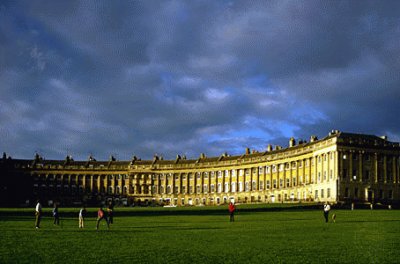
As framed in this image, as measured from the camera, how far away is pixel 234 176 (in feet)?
467

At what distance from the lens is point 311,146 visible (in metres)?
113

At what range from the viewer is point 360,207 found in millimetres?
81812

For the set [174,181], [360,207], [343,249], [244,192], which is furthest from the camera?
[174,181]

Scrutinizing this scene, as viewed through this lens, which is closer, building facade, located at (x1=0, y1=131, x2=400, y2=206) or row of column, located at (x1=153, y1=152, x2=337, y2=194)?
building facade, located at (x1=0, y1=131, x2=400, y2=206)

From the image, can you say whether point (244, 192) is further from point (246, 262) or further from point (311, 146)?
point (246, 262)

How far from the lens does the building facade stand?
10275 centimetres

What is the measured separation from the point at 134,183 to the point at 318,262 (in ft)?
492

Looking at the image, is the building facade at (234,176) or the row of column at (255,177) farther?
the row of column at (255,177)

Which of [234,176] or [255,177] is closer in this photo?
[255,177]

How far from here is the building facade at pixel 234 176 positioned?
102750 millimetres

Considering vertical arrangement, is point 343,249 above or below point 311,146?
below

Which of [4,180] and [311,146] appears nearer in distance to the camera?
[311,146]

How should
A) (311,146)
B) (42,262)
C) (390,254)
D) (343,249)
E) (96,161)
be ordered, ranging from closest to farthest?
(42,262), (390,254), (343,249), (311,146), (96,161)

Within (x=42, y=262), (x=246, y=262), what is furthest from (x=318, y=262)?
(x=42, y=262)
